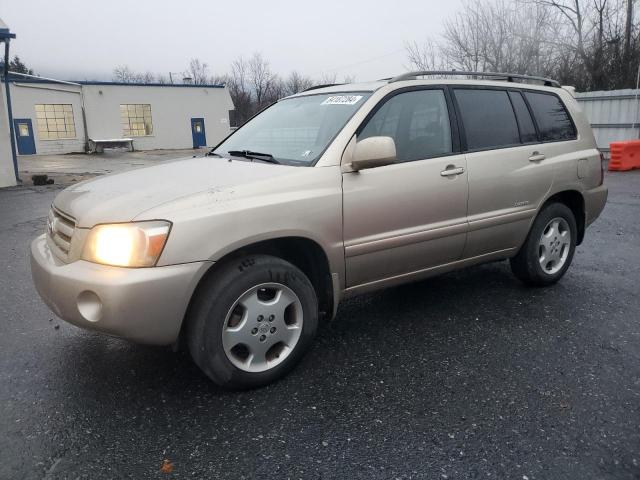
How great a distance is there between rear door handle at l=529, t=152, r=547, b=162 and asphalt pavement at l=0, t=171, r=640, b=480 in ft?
3.71

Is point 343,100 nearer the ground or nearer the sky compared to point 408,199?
nearer the sky

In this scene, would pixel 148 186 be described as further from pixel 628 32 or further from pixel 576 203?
pixel 628 32

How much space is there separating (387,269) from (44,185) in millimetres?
13882

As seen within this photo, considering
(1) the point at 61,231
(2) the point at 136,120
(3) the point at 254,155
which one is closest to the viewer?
(1) the point at 61,231

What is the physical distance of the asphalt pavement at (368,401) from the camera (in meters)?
2.27

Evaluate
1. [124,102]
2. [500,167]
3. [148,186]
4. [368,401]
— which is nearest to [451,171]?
[500,167]

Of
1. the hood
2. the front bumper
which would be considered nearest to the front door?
the hood

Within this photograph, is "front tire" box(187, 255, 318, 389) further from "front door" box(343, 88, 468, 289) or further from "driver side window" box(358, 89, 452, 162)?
"driver side window" box(358, 89, 452, 162)

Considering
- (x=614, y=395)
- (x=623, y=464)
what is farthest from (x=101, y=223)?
(x=614, y=395)

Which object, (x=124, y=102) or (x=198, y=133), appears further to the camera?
(x=198, y=133)

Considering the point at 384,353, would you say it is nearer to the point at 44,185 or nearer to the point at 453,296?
the point at 453,296

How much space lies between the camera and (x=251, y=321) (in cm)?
279

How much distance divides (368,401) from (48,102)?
32405 millimetres

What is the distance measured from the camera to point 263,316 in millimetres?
2836
